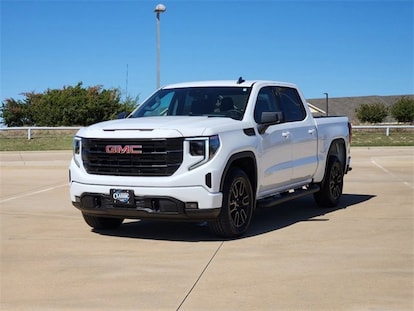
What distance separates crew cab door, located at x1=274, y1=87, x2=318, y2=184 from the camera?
9.30m

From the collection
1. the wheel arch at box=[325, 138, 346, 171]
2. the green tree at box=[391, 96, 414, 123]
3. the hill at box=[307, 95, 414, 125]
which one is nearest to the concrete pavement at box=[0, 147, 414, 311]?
the wheel arch at box=[325, 138, 346, 171]

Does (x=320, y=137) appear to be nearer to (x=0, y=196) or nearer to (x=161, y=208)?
(x=161, y=208)

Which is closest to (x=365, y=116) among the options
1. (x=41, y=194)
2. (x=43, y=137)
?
(x=43, y=137)

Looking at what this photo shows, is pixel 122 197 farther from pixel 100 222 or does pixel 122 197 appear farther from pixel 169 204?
pixel 100 222

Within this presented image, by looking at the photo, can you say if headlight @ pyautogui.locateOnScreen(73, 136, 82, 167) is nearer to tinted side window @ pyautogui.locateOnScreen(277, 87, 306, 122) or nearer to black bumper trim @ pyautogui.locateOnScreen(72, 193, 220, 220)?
black bumper trim @ pyautogui.locateOnScreen(72, 193, 220, 220)

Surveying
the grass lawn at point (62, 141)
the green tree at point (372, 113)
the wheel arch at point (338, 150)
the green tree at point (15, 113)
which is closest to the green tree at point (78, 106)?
the green tree at point (15, 113)

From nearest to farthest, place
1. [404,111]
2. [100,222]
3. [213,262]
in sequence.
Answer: [213,262] < [100,222] < [404,111]

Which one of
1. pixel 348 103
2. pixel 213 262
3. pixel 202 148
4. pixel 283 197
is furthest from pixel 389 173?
pixel 348 103

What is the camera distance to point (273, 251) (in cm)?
717

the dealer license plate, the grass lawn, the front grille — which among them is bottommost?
the grass lawn

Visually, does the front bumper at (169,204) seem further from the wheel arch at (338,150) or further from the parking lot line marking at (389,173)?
the parking lot line marking at (389,173)

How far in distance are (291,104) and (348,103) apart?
239ft

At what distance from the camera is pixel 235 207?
7836 millimetres

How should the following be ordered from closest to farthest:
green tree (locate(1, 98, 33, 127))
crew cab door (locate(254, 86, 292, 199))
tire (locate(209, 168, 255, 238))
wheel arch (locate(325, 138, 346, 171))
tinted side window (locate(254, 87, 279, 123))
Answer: tire (locate(209, 168, 255, 238)) < crew cab door (locate(254, 86, 292, 199)) < tinted side window (locate(254, 87, 279, 123)) < wheel arch (locate(325, 138, 346, 171)) < green tree (locate(1, 98, 33, 127))
